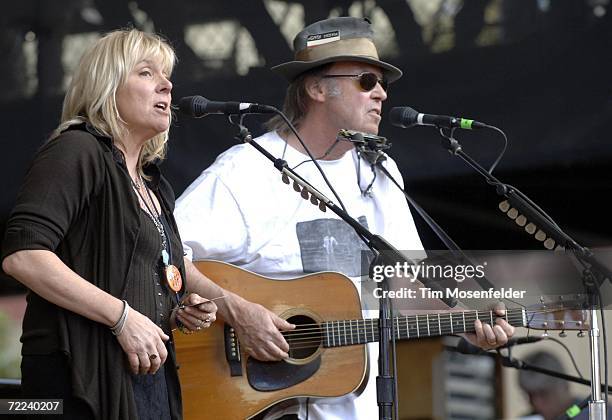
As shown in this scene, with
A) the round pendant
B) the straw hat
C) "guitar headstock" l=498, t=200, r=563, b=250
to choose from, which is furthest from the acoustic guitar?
the straw hat

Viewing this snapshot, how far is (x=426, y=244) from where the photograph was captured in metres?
4.93

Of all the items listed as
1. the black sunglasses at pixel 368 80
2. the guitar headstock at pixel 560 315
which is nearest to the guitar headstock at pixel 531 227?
the guitar headstock at pixel 560 315

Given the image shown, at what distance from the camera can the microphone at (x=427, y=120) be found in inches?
153

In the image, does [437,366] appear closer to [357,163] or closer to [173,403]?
[357,163]

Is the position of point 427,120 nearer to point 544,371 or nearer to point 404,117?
point 404,117

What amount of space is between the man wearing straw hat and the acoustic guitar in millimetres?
61

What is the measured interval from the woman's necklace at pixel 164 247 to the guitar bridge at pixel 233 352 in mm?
703

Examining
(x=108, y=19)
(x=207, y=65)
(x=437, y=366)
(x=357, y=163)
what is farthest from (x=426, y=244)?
(x=437, y=366)

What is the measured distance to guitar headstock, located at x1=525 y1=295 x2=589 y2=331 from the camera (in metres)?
3.86

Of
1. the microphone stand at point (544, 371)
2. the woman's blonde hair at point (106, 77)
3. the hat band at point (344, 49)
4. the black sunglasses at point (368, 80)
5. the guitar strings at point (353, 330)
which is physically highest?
the hat band at point (344, 49)

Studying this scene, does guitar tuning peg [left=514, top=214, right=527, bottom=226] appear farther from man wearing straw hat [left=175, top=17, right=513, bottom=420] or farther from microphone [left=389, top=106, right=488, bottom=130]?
man wearing straw hat [left=175, top=17, right=513, bottom=420]

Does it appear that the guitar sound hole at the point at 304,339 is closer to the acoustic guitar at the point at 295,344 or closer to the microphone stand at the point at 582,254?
the acoustic guitar at the point at 295,344

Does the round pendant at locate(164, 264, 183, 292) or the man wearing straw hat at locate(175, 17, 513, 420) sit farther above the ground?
the man wearing straw hat at locate(175, 17, 513, 420)

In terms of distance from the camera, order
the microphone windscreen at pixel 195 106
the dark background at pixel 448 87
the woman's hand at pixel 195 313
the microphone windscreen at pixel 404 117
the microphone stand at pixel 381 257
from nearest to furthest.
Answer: the woman's hand at pixel 195 313 → the microphone stand at pixel 381 257 → the microphone windscreen at pixel 195 106 → the microphone windscreen at pixel 404 117 → the dark background at pixel 448 87
